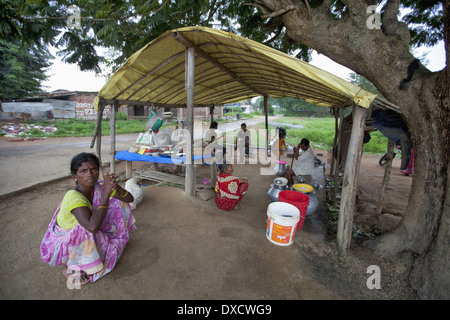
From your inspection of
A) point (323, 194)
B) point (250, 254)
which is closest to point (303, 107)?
point (323, 194)

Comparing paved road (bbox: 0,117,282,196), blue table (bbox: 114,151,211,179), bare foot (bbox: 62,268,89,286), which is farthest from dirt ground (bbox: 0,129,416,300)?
paved road (bbox: 0,117,282,196)

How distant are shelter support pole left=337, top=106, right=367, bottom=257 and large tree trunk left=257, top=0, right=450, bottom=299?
0.54m

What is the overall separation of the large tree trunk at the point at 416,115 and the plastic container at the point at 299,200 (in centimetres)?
101

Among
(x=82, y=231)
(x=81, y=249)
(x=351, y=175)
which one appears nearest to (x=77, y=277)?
(x=81, y=249)

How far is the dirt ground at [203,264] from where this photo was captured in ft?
7.20

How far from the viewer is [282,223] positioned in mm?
2799

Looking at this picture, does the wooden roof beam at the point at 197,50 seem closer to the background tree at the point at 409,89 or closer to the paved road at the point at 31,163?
the background tree at the point at 409,89

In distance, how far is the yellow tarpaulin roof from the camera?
251 cm

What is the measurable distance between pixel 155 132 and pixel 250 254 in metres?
4.24

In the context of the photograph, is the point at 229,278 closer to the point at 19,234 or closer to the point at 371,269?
the point at 371,269

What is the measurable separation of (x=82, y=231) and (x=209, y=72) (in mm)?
4576

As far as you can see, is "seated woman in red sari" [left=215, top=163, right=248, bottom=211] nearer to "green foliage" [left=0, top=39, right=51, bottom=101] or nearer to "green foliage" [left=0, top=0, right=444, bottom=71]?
"green foliage" [left=0, top=0, right=444, bottom=71]

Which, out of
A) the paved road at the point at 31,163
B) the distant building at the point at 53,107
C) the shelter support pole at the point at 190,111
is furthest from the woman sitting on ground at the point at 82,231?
the distant building at the point at 53,107

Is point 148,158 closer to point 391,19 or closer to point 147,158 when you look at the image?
point 147,158
